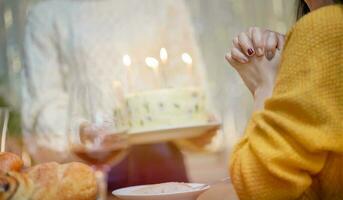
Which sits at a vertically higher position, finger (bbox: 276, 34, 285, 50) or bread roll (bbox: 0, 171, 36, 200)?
finger (bbox: 276, 34, 285, 50)

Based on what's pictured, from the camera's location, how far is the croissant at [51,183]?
742 mm

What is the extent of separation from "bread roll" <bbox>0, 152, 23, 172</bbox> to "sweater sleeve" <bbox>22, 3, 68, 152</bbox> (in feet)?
0.13

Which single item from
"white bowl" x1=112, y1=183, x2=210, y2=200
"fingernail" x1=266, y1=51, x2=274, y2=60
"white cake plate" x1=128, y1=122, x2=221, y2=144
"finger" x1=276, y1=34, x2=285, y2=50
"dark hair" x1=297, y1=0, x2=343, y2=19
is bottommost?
"white bowl" x1=112, y1=183, x2=210, y2=200

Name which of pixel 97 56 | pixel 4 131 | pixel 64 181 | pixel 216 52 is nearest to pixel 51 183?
pixel 64 181

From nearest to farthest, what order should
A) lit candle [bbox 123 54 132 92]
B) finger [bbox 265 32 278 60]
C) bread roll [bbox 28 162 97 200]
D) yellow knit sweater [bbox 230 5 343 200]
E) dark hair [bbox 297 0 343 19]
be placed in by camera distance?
yellow knit sweater [bbox 230 5 343 200] → finger [bbox 265 32 278 60] → dark hair [bbox 297 0 343 19] → bread roll [bbox 28 162 97 200] → lit candle [bbox 123 54 132 92]

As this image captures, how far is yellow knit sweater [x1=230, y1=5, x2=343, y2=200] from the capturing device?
1.40 feet

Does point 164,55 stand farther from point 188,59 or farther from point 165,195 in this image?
point 165,195

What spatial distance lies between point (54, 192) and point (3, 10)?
35 centimetres

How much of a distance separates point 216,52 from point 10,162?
1.36ft

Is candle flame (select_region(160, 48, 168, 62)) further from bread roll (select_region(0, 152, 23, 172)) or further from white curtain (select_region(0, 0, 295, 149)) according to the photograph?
bread roll (select_region(0, 152, 23, 172))

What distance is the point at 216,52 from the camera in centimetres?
91

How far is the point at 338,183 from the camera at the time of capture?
1.50ft

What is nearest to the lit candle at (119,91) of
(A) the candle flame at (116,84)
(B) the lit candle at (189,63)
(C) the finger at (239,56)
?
(A) the candle flame at (116,84)

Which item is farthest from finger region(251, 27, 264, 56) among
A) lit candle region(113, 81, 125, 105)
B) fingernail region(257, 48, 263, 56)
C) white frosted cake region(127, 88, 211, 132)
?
lit candle region(113, 81, 125, 105)
